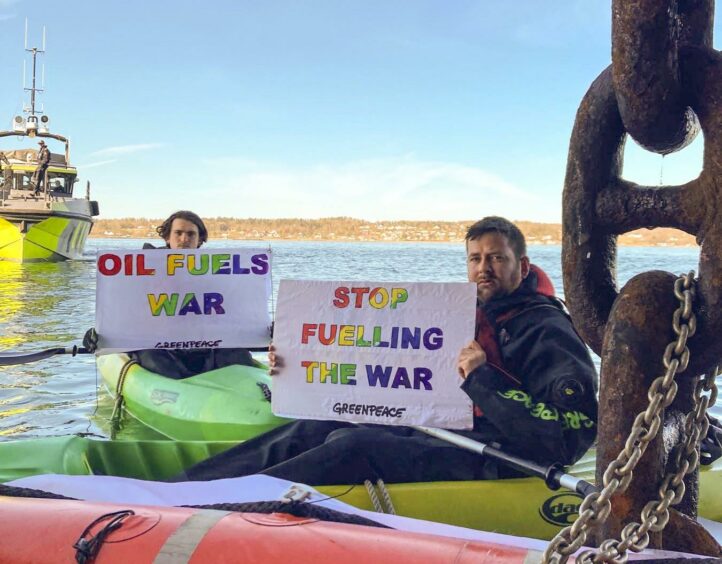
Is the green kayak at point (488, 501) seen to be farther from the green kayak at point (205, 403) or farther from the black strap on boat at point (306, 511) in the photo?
the green kayak at point (205, 403)

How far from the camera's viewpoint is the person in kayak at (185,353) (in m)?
6.02

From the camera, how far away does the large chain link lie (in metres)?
1.75

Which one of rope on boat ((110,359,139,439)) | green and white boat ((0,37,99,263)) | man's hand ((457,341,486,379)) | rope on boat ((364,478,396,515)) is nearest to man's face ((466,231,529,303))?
man's hand ((457,341,486,379))

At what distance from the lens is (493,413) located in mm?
3367

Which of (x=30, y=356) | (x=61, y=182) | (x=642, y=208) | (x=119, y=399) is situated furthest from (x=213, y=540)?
(x=61, y=182)

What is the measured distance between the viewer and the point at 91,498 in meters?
3.04

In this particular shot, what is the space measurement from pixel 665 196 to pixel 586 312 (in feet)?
1.34

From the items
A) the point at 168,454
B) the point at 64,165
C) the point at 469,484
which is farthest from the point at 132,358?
the point at 64,165

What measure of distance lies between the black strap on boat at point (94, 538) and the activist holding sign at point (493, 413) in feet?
4.32

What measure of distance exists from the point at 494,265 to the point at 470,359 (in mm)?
569

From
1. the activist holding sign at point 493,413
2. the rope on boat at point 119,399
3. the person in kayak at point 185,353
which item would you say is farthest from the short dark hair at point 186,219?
the activist holding sign at point 493,413

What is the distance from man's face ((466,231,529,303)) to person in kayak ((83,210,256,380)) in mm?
2886

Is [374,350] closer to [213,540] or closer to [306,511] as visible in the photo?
[306,511]

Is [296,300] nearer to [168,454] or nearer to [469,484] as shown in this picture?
[168,454]
